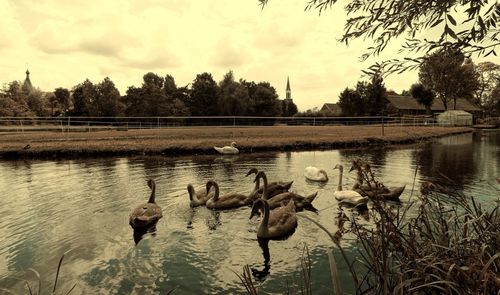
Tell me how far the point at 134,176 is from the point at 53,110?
85826mm

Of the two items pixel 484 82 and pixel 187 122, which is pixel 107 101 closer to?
pixel 187 122

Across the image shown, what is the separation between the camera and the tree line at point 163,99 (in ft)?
227

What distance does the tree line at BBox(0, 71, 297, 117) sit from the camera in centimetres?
6931

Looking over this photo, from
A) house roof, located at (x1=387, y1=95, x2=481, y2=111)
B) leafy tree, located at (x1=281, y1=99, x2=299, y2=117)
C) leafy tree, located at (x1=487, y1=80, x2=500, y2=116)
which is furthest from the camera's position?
leafy tree, located at (x1=487, y1=80, x2=500, y2=116)

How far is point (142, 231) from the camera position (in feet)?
33.7

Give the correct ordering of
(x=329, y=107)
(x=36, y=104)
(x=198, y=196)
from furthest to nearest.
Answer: (x=329, y=107) < (x=36, y=104) < (x=198, y=196)

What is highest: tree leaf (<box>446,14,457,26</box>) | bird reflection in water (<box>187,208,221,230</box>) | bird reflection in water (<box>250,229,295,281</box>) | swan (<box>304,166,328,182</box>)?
tree leaf (<box>446,14,457,26</box>)

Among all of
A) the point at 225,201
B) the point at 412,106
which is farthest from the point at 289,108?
the point at 225,201

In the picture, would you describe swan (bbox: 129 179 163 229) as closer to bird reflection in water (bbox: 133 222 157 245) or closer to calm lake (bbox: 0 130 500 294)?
bird reflection in water (bbox: 133 222 157 245)

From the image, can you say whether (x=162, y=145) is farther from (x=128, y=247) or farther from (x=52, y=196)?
(x=128, y=247)

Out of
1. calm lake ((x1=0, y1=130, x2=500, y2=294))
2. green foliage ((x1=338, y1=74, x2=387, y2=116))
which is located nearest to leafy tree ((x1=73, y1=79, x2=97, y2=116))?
green foliage ((x1=338, y1=74, x2=387, y2=116))

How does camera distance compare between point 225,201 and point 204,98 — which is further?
point 204,98

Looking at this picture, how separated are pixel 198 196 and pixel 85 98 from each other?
67.1 m

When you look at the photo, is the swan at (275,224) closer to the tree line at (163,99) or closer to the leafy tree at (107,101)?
the tree line at (163,99)
